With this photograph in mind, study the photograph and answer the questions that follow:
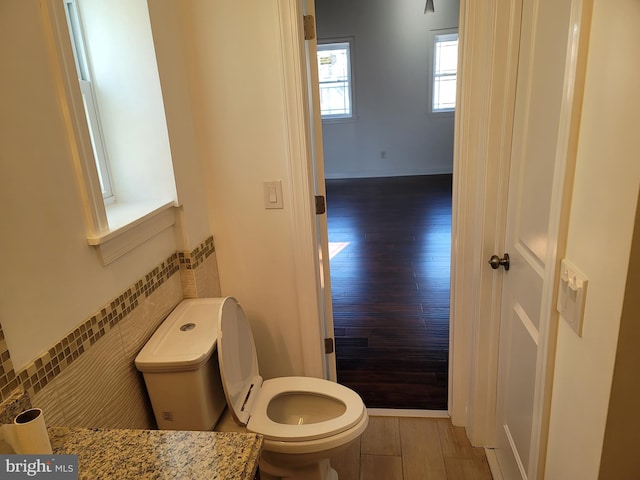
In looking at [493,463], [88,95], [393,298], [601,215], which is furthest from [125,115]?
[393,298]

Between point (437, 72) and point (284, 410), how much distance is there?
6.42 meters

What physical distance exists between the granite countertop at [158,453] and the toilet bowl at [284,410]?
0.45m

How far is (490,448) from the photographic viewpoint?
195cm

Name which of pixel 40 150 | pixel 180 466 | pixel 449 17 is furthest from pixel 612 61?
pixel 449 17

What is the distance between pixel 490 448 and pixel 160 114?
1886 millimetres

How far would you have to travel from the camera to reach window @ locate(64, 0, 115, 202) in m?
1.43

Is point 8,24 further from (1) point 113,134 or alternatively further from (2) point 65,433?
(2) point 65,433

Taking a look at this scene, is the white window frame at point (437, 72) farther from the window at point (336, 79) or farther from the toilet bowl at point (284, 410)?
the toilet bowl at point (284, 410)

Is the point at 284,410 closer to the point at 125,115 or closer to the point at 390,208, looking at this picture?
the point at 125,115

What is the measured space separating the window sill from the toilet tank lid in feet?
1.01

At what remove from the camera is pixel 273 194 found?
178 cm

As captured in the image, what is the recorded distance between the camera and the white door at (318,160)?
5.76ft

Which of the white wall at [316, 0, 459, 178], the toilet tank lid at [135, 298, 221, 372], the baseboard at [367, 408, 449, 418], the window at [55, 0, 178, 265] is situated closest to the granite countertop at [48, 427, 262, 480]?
the toilet tank lid at [135, 298, 221, 372]

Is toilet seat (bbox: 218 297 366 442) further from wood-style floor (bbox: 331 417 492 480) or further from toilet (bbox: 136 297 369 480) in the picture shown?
wood-style floor (bbox: 331 417 492 480)
